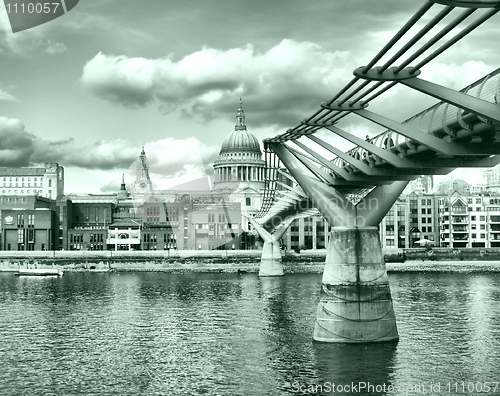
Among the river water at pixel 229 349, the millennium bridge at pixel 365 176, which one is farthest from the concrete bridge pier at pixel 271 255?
the millennium bridge at pixel 365 176

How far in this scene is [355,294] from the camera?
34219 millimetres

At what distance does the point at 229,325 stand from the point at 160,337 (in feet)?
18.4

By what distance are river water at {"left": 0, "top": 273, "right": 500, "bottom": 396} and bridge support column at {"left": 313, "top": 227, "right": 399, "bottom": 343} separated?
788 millimetres

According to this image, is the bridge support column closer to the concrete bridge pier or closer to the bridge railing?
the bridge railing

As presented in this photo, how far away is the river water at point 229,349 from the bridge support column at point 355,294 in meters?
0.79

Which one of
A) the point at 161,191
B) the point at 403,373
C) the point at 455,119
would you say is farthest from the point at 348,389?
the point at 161,191

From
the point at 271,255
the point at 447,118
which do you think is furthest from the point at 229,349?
the point at 271,255

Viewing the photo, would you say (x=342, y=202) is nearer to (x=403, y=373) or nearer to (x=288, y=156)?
(x=288, y=156)

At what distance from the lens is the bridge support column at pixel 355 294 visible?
34131mm

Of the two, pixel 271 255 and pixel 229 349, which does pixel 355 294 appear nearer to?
pixel 229 349

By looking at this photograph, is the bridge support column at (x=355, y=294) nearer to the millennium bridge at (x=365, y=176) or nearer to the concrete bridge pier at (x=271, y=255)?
the millennium bridge at (x=365, y=176)

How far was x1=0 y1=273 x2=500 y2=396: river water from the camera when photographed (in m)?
28.0

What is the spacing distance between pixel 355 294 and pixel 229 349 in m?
7.02

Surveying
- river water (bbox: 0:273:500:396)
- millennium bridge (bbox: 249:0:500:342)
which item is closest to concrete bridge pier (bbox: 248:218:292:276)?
river water (bbox: 0:273:500:396)
